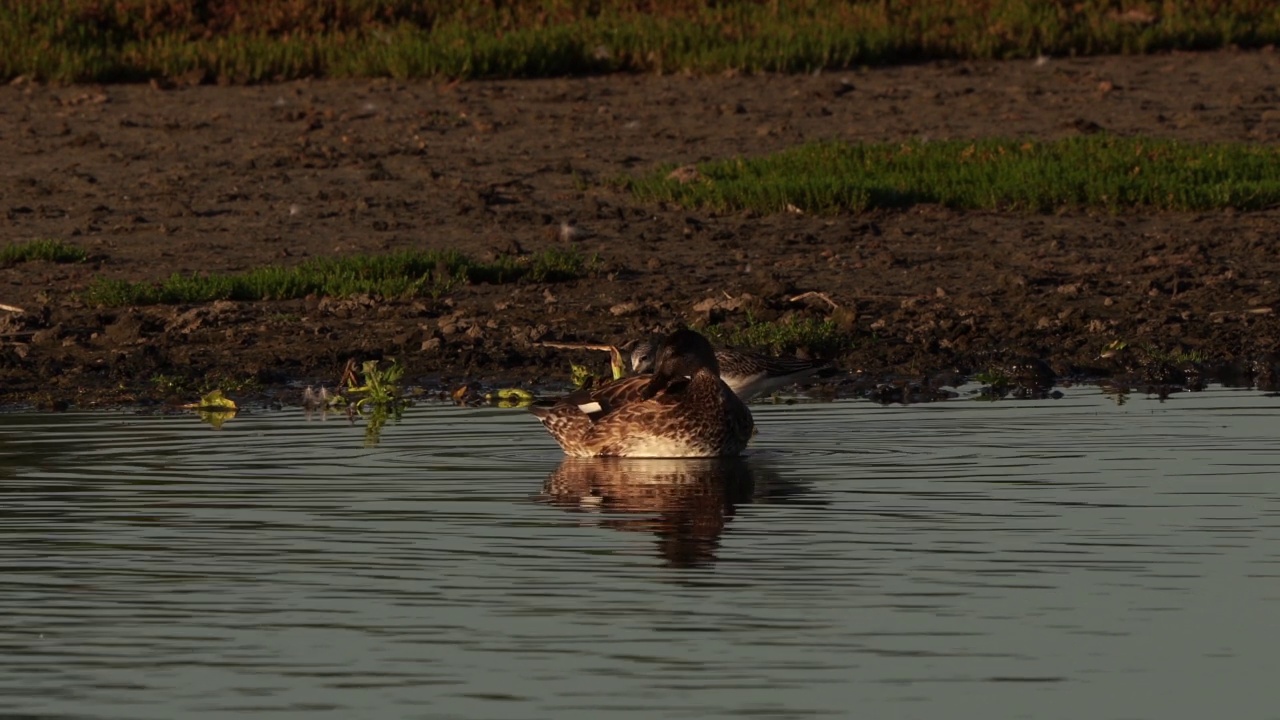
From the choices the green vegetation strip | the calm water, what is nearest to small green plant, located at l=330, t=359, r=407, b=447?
the calm water

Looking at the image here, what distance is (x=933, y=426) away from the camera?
1289 cm

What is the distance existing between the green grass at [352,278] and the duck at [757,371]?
359cm

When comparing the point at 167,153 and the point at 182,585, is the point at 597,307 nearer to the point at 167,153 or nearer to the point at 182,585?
the point at 167,153

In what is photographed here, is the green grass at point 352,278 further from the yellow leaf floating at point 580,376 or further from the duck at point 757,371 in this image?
the duck at point 757,371

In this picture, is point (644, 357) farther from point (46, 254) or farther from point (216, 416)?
point (46, 254)

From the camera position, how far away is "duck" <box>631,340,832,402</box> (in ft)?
43.5

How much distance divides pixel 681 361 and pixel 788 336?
9.34 feet

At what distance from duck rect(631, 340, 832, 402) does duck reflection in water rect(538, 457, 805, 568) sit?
2.99 feet

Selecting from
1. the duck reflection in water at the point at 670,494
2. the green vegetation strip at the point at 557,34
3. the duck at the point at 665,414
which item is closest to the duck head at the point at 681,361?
the duck at the point at 665,414

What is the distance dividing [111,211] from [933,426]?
8.05 meters

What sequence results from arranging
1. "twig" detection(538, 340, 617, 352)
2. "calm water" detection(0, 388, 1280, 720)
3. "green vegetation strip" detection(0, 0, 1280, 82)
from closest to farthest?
"calm water" detection(0, 388, 1280, 720), "twig" detection(538, 340, 617, 352), "green vegetation strip" detection(0, 0, 1280, 82)

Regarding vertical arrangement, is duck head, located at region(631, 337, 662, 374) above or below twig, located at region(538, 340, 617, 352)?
above

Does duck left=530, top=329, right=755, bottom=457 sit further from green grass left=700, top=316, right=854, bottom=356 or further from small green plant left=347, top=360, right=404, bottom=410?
green grass left=700, top=316, right=854, bottom=356

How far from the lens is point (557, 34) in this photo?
24609mm
